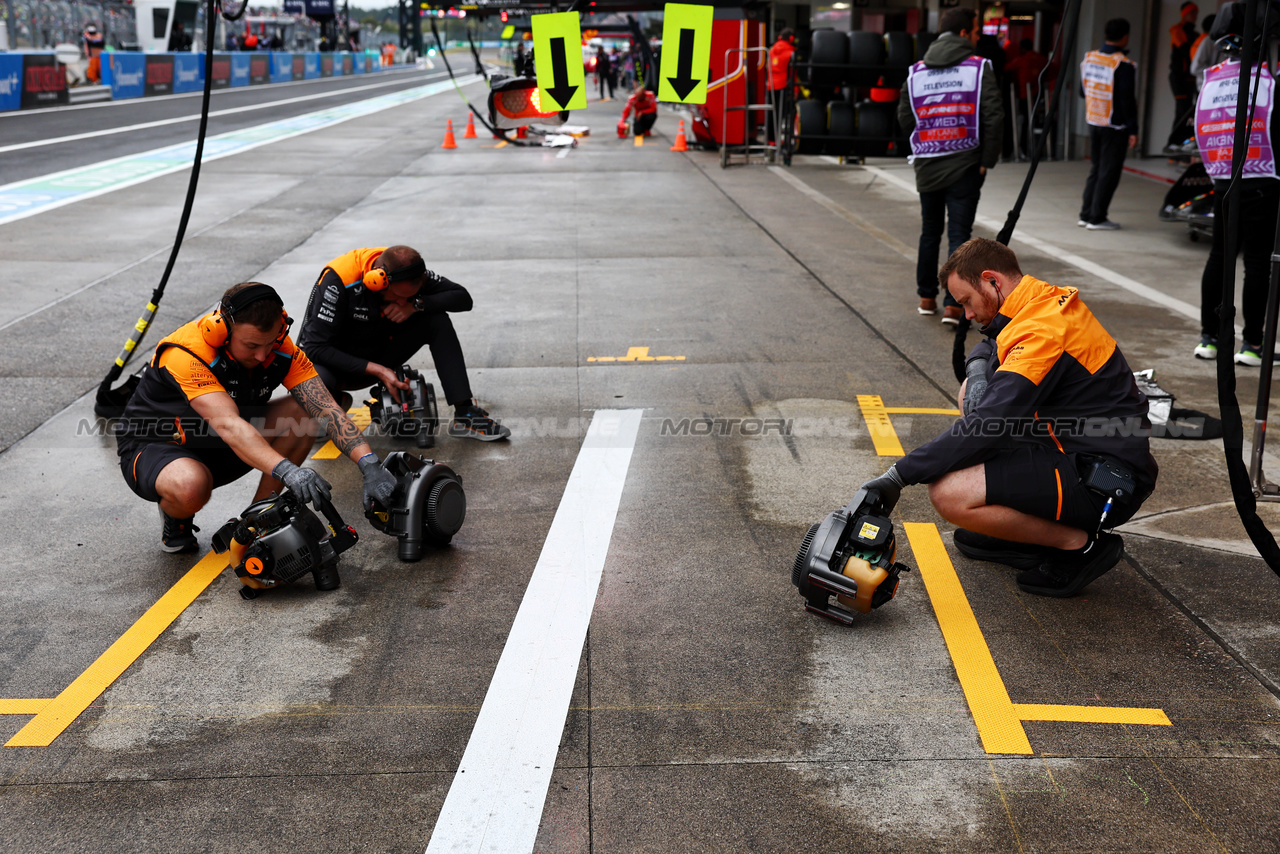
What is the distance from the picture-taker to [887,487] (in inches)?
144

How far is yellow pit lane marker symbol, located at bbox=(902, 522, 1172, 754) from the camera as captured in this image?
10.3 ft

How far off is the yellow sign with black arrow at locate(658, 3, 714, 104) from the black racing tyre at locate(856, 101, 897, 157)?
10618mm

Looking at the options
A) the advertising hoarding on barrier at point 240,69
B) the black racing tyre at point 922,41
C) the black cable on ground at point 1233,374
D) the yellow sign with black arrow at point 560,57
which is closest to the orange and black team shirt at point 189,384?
the black cable on ground at point 1233,374

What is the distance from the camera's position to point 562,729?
3.19 meters

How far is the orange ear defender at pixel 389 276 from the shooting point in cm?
519

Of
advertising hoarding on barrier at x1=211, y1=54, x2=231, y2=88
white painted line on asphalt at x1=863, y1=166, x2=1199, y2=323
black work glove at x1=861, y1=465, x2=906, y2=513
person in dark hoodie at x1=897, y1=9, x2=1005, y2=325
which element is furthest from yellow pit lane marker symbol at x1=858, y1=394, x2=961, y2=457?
advertising hoarding on barrier at x1=211, y1=54, x2=231, y2=88

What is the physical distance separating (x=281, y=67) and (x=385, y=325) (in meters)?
53.9

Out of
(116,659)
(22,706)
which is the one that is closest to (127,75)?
(116,659)

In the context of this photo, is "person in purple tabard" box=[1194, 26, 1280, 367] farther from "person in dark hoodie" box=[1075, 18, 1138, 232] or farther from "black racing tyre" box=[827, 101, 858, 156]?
"black racing tyre" box=[827, 101, 858, 156]

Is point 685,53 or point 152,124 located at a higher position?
point 152,124

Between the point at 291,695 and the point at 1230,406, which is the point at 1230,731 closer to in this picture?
the point at 1230,406

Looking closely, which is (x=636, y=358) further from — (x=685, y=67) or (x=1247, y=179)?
(x=1247, y=179)

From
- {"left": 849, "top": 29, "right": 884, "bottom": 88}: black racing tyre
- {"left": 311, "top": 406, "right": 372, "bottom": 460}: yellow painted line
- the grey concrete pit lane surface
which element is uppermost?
{"left": 849, "top": 29, "right": 884, "bottom": 88}: black racing tyre

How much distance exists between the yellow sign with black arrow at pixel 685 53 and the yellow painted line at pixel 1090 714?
5060 millimetres
